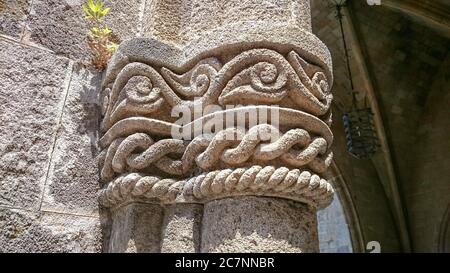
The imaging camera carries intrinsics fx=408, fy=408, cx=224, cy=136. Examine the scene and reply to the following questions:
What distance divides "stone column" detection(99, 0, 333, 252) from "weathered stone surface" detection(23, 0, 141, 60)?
149 millimetres

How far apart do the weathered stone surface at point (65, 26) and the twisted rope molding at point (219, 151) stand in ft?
1.14

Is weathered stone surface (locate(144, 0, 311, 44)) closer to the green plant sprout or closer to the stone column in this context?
the stone column

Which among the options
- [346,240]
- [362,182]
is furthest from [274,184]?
[362,182]

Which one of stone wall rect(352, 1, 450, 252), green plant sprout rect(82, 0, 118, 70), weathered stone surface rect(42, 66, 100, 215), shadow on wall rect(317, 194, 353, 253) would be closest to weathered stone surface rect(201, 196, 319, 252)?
weathered stone surface rect(42, 66, 100, 215)

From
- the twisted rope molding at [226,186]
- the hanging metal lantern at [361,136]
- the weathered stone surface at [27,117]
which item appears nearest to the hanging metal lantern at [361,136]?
the hanging metal lantern at [361,136]

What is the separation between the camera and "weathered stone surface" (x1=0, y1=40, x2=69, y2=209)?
3.35 feet

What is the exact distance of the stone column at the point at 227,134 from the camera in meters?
0.95

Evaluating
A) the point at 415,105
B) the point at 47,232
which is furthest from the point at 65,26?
the point at 415,105

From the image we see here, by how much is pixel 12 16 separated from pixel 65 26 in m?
0.14

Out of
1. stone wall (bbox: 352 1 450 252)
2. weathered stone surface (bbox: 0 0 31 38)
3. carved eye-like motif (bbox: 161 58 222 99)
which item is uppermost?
stone wall (bbox: 352 1 450 252)

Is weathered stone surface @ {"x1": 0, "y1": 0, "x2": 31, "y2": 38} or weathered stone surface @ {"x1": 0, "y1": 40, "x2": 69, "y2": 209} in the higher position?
weathered stone surface @ {"x1": 0, "y1": 0, "x2": 31, "y2": 38}

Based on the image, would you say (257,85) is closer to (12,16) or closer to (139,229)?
(139,229)

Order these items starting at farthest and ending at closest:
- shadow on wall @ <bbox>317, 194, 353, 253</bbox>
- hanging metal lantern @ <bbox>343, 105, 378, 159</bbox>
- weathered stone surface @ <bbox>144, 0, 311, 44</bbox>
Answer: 1. shadow on wall @ <bbox>317, 194, 353, 253</bbox>
2. hanging metal lantern @ <bbox>343, 105, 378, 159</bbox>
3. weathered stone surface @ <bbox>144, 0, 311, 44</bbox>
